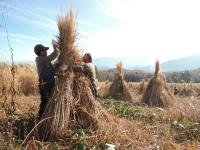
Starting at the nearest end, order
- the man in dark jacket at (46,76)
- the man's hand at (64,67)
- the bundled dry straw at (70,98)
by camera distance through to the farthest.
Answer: the bundled dry straw at (70,98), the man's hand at (64,67), the man in dark jacket at (46,76)

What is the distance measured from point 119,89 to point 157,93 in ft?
6.02

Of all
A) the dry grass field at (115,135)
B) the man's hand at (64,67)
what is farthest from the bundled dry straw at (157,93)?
the man's hand at (64,67)

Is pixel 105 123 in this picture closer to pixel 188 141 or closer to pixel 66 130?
pixel 66 130

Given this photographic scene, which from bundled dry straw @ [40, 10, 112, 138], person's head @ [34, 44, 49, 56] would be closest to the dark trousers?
bundled dry straw @ [40, 10, 112, 138]

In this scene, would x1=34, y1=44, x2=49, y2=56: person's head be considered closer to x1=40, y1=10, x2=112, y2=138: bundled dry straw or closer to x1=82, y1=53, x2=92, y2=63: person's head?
x1=40, y1=10, x2=112, y2=138: bundled dry straw

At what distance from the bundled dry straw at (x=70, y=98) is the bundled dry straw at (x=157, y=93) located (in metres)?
6.71

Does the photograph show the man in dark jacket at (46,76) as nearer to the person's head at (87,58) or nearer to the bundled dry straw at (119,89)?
the person's head at (87,58)

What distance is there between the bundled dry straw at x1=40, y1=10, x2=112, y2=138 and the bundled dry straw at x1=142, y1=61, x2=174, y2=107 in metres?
6.71

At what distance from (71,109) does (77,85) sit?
1.67 ft

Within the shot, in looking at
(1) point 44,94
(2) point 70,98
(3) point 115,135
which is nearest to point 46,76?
(1) point 44,94

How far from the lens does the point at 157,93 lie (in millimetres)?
14383

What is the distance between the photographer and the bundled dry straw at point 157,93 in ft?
46.5

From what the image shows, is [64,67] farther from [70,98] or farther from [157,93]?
[157,93]

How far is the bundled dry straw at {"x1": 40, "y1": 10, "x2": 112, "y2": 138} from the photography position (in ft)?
23.2
